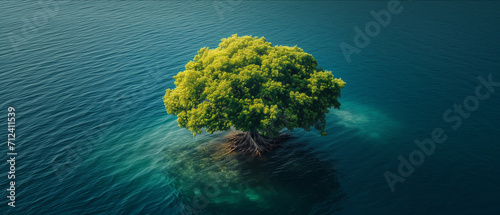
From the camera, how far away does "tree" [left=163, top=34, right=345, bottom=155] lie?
163 feet

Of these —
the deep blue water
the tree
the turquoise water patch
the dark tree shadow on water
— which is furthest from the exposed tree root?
the turquoise water patch

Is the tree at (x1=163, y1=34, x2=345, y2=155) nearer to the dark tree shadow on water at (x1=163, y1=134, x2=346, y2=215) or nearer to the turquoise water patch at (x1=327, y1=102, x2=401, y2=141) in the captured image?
the dark tree shadow on water at (x1=163, y1=134, x2=346, y2=215)

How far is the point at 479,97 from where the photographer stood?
6731 centimetres

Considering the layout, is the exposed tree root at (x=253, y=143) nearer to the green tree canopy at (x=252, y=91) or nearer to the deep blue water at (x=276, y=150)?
the deep blue water at (x=276, y=150)

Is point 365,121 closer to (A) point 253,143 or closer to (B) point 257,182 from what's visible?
(A) point 253,143

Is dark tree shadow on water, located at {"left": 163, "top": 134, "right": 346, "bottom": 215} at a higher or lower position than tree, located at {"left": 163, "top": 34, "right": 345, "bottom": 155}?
lower

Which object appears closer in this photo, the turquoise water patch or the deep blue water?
the deep blue water

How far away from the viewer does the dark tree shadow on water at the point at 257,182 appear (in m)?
45.8

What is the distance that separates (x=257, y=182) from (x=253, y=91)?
43.8 feet

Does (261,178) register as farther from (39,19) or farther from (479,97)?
(39,19)

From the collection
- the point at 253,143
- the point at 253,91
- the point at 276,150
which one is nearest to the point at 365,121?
the point at 276,150

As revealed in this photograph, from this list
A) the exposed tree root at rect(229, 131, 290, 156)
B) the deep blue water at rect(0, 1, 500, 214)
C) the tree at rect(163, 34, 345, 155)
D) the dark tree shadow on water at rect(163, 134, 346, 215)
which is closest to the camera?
the dark tree shadow on water at rect(163, 134, 346, 215)

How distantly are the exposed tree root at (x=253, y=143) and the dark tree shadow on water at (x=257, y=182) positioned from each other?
A: 122 centimetres

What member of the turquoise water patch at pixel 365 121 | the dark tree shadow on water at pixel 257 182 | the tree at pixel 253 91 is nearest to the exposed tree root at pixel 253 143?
the dark tree shadow on water at pixel 257 182
